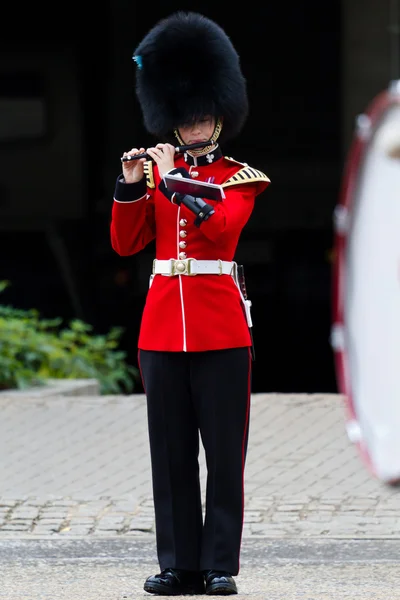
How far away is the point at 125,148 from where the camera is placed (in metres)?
11.8

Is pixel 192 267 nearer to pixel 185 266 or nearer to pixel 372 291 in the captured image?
pixel 185 266

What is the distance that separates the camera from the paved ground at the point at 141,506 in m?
5.31

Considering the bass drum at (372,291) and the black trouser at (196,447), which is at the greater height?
the bass drum at (372,291)

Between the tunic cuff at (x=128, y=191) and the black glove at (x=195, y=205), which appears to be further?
the tunic cuff at (x=128, y=191)

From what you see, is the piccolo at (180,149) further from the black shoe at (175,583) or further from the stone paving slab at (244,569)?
the stone paving slab at (244,569)

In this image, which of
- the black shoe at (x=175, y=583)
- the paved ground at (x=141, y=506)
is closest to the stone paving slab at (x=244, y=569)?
the paved ground at (x=141, y=506)

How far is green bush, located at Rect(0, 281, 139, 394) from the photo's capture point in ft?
31.8

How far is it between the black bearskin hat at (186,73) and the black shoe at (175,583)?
1559mm

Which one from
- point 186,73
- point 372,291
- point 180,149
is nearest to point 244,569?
point 180,149

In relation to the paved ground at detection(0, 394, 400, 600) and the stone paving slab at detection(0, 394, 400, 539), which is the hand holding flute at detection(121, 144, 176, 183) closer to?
the paved ground at detection(0, 394, 400, 600)

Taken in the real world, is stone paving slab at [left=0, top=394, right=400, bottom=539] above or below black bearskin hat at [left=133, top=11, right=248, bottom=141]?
below

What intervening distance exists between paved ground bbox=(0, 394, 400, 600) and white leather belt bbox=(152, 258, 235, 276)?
940mm

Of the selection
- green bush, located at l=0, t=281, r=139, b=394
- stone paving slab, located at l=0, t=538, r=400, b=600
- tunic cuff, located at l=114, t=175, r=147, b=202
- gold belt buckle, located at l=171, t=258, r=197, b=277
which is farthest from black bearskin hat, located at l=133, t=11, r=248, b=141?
green bush, located at l=0, t=281, r=139, b=394

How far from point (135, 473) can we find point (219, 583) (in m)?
2.69
